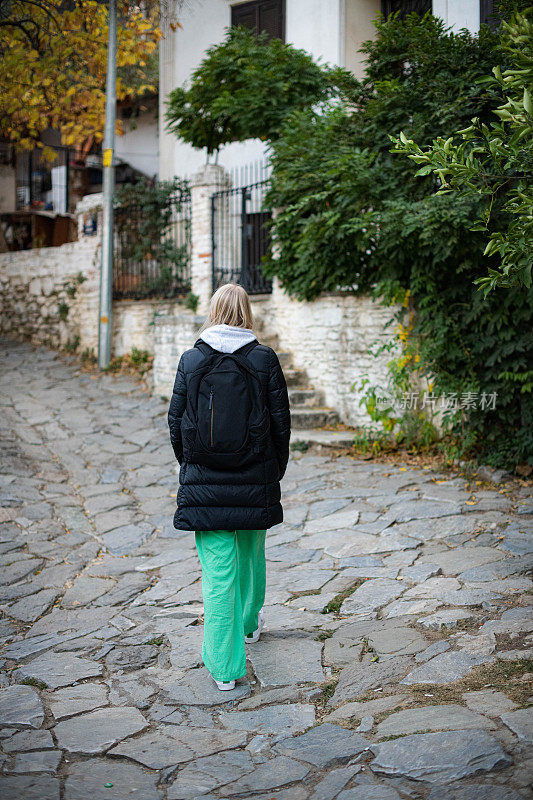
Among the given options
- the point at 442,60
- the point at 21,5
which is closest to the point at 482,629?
the point at 442,60

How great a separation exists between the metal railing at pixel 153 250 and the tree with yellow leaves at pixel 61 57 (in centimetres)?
215

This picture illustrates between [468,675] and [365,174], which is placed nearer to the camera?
[468,675]

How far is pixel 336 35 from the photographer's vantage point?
12.7m

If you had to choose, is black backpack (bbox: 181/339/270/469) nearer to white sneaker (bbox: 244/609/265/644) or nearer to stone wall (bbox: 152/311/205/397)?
white sneaker (bbox: 244/609/265/644)

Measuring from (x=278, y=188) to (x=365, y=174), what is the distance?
183 cm

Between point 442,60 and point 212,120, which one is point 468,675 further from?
point 212,120

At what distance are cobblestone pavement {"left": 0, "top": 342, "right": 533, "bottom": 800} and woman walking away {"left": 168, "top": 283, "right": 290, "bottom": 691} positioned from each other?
1.45 feet

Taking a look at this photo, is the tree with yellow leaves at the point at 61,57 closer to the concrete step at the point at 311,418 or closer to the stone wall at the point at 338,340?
the stone wall at the point at 338,340

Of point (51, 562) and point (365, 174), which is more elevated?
point (365, 174)

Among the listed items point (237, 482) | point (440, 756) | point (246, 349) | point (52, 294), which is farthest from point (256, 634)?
point (52, 294)

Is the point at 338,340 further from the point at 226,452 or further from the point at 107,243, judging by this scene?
the point at 226,452

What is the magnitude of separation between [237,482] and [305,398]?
5.92 m

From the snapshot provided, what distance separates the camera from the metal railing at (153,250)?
12.1 m

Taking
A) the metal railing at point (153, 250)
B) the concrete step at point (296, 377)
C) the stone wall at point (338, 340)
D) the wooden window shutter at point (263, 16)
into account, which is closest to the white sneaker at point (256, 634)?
the stone wall at point (338, 340)
